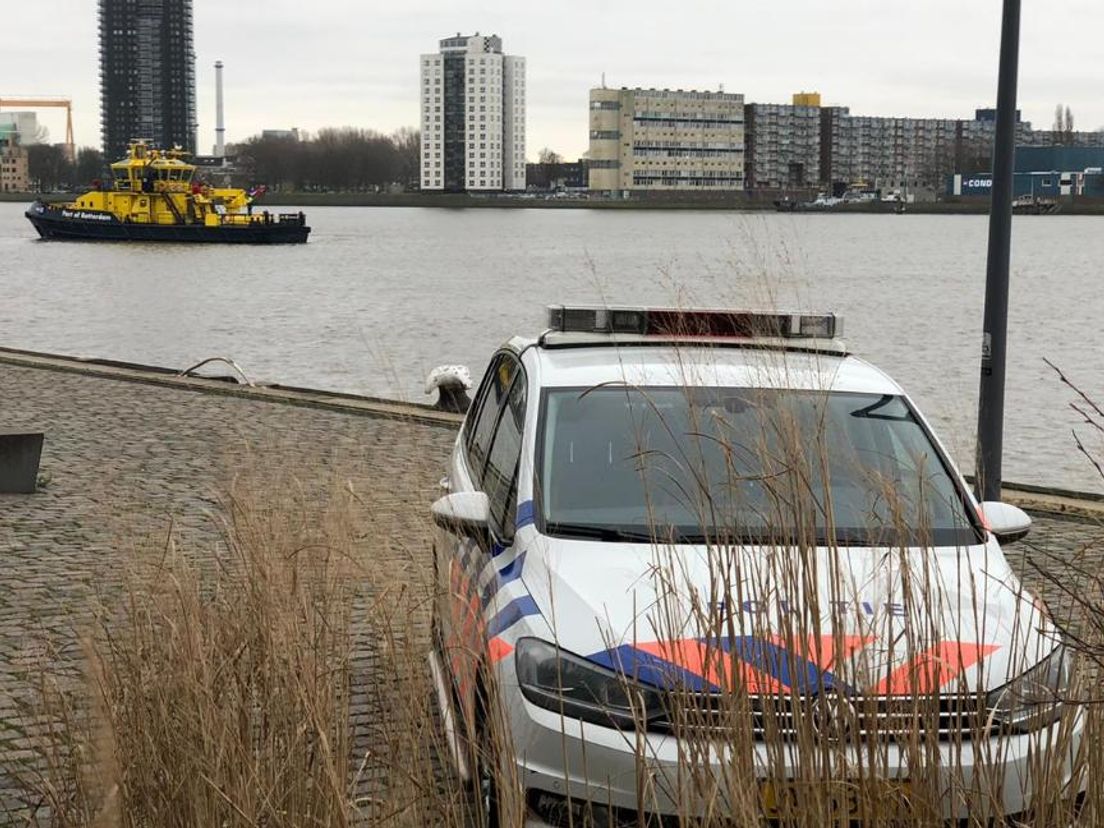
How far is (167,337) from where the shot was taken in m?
45.4

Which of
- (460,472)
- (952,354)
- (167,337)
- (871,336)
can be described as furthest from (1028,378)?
(460,472)

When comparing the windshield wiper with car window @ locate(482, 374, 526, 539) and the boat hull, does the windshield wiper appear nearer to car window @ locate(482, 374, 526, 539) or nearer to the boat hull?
car window @ locate(482, 374, 526, 539)

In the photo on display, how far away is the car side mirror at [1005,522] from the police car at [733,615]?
0.01 m

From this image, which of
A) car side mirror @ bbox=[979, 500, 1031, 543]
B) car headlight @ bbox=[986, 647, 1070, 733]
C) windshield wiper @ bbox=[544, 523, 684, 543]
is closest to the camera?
car headlight @ bbox=[986, 647, 1070, 733]

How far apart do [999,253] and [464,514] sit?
230 inches

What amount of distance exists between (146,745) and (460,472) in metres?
2.54

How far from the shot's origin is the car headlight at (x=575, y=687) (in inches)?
156

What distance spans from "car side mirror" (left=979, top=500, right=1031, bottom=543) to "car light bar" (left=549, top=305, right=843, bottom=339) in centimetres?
101

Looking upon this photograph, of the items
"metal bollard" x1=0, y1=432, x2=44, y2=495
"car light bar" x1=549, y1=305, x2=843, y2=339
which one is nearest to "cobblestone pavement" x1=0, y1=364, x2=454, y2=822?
"metal bollard" x1=0, y1=432, x2=44, y2=495

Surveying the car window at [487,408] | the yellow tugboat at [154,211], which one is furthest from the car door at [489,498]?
the yellow tugboat at [154,211]

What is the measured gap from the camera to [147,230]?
8638 centimetres

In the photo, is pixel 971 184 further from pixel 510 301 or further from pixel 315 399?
pixel 315 399

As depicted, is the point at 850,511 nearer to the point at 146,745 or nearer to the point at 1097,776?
the point at 1097,776

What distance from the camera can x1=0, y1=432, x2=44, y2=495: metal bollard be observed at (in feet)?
35.6
